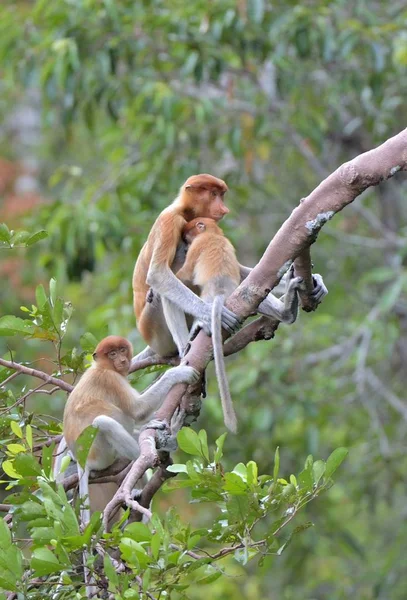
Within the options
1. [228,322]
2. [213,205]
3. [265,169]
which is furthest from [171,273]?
[265,169]

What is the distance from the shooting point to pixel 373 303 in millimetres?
8141

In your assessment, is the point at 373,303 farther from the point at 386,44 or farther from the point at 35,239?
the point at 35,239

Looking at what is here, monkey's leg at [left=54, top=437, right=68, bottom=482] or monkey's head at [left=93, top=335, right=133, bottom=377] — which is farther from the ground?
monkey's head at [left=93, top=335, right=133, bottom=377]

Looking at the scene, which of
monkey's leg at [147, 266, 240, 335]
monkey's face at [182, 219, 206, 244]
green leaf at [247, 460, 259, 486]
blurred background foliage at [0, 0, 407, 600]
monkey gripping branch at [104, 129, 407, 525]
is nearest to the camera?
green leaf at [247, 460, 259, 486]

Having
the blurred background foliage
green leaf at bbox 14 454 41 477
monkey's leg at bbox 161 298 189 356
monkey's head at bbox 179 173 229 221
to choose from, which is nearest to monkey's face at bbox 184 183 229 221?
monkey's head at bbox 179 173 229 221

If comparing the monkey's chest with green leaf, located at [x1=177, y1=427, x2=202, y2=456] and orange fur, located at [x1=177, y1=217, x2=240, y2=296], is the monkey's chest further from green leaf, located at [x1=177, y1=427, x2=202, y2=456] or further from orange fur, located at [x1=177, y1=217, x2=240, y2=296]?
green leaf, located at [x1=177, y1=427, x2=202, y2=456]

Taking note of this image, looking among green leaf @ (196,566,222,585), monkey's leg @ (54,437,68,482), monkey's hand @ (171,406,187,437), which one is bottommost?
green leaf @ (196,566,222,585)

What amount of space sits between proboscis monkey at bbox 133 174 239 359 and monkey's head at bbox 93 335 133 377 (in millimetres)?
192

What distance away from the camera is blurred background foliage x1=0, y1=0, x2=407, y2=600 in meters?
6.44

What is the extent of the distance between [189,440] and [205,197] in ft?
5.44

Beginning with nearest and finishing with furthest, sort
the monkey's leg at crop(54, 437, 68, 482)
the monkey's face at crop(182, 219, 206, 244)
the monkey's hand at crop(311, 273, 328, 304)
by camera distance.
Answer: the monkey's hand at crop(311, 273, 328, 304) < the monkey's leg at crop(54, 437, 68, 482) < the monkey's face at crop(182, 219, 206, 244)

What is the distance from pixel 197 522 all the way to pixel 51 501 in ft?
23.5

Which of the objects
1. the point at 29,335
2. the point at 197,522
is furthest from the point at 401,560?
the point at 29,335

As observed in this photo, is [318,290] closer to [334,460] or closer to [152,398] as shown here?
[152,398]
